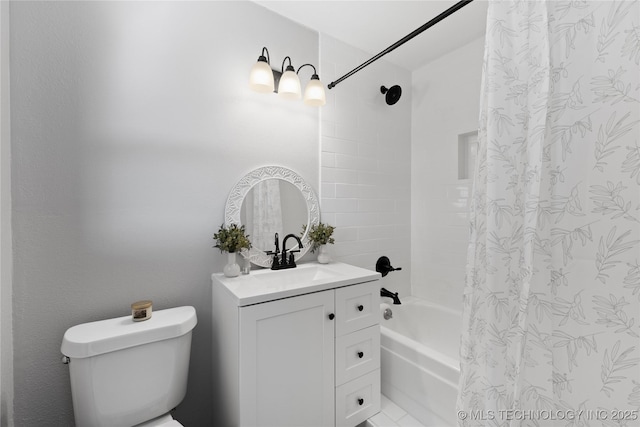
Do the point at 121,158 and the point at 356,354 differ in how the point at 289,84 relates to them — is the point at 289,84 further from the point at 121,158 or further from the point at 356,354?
the point at 356,354

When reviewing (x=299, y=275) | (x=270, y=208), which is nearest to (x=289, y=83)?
(x=270, y=208)

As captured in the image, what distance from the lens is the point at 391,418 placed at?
5.11 feet

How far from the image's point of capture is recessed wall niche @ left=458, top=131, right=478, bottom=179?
7.06 feet

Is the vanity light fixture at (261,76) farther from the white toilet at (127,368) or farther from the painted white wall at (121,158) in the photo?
the white toilet at (127,368)

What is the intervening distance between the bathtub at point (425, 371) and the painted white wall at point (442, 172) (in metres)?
0.26

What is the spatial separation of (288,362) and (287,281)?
38 centimetres

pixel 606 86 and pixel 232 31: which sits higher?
pixel 232 31

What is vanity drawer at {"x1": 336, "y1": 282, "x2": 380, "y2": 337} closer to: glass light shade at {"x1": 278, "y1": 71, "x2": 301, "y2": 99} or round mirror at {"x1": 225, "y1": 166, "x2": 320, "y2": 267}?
round mirror at {"x1": 225, "y1": 166, "x2": 320, "y2": 267}

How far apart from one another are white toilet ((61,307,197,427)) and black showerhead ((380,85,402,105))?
211cm

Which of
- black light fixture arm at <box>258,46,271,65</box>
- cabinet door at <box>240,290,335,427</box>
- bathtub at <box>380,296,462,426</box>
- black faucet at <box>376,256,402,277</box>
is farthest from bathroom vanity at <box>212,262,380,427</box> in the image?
black light fixture arm at <box>258,46,271,65</box>

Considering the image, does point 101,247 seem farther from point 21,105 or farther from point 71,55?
point 71,55

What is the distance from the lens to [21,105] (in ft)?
3.58

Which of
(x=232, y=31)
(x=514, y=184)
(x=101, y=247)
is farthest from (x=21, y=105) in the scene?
(x=514, y=184)

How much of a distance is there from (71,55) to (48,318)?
1.14 m
